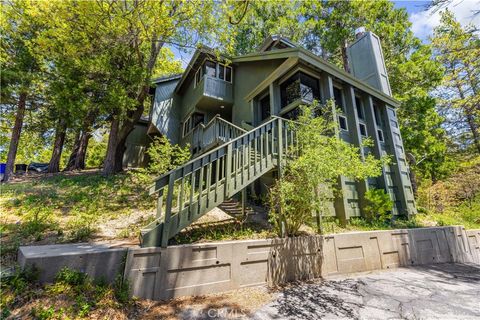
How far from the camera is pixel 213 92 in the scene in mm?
11422

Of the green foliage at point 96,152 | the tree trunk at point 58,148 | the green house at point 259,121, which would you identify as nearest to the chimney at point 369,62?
the green house at point 259,121

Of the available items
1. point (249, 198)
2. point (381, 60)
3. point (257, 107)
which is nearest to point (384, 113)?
point (381, 60)

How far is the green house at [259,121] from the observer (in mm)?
4258

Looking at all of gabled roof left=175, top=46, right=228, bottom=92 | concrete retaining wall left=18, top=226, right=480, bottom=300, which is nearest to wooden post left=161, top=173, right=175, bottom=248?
concrete retaining wall left=18, top=226, right=480, bottom=300

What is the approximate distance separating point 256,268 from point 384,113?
9.09 m

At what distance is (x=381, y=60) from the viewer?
1101cm

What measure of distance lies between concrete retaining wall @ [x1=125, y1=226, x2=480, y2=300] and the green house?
16.3 inches

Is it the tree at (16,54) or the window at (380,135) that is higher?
the tree at (16,54)

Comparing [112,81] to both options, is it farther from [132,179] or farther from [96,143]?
[96,143]

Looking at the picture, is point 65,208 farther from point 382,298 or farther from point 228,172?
point 382,298

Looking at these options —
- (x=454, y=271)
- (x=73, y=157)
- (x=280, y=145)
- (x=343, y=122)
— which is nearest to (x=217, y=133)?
(x=280, y=145)

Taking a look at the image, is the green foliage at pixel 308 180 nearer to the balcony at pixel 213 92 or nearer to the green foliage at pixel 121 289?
the green foliage at pixel 121 289

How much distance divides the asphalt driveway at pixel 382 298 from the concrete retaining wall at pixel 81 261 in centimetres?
218

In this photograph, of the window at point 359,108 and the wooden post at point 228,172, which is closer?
the wooden post at point 228,172
